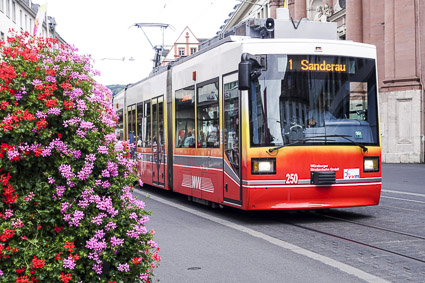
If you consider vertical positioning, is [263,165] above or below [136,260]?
above

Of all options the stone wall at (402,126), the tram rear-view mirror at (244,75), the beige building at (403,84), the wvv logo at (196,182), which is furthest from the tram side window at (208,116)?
the stone wall at (402,126)

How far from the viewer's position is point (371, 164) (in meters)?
10.6

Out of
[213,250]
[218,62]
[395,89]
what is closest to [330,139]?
[218,62]

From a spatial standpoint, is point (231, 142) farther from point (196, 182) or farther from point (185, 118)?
point (185, 118)

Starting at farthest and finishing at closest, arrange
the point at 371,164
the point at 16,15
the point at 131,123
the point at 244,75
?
the point at 16,15 → the point at 131,123 → the point at 371,164 → the point at 244,75

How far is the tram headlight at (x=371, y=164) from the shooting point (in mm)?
10500

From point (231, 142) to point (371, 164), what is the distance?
2418 mm

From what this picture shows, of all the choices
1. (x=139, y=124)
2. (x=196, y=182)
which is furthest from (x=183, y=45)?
(x=196, y=182)

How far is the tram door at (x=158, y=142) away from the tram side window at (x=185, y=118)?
4.43 feet

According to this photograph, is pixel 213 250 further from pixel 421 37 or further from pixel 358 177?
pixel 421 37

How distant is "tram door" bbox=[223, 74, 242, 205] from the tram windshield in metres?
0.47

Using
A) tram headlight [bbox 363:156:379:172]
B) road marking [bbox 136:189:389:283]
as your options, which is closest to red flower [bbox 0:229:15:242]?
road marking [bbox 136:189:389:283]

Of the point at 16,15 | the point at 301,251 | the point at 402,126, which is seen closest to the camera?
the point at 301,251

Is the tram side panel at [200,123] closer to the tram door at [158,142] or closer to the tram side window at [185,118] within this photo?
the tram side window at [185,118]
